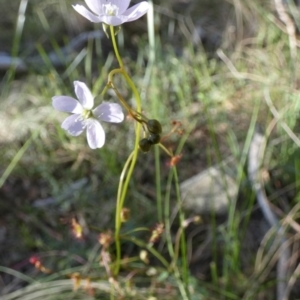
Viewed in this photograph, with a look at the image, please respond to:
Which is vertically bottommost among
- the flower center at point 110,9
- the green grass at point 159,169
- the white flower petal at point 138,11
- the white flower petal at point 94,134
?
the green grass at point 159,169

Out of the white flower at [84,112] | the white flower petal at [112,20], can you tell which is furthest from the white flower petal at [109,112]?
the white flower petal at [112,20]

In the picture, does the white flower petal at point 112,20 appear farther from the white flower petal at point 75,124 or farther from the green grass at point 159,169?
the green grass at point 159,169

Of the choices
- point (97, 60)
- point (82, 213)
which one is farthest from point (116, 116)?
point (97, 60)

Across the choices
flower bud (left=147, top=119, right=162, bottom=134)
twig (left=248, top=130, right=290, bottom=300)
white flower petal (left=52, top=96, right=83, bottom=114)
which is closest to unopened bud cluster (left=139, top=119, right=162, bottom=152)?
flower bud (left=147, top=119, right=162, bottom=134)

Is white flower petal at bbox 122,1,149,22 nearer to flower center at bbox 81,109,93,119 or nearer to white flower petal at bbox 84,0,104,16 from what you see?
white flower petal at bbox 84,0,104,16

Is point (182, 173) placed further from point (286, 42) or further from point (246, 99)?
point (286, 42)

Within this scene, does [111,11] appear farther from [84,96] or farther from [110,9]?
[84,96]

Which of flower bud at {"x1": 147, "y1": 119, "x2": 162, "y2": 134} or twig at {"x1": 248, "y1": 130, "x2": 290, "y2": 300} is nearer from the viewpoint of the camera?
flower bud at {"x1": 147, "y1": 119, "x2": 162, "y2": 134}
